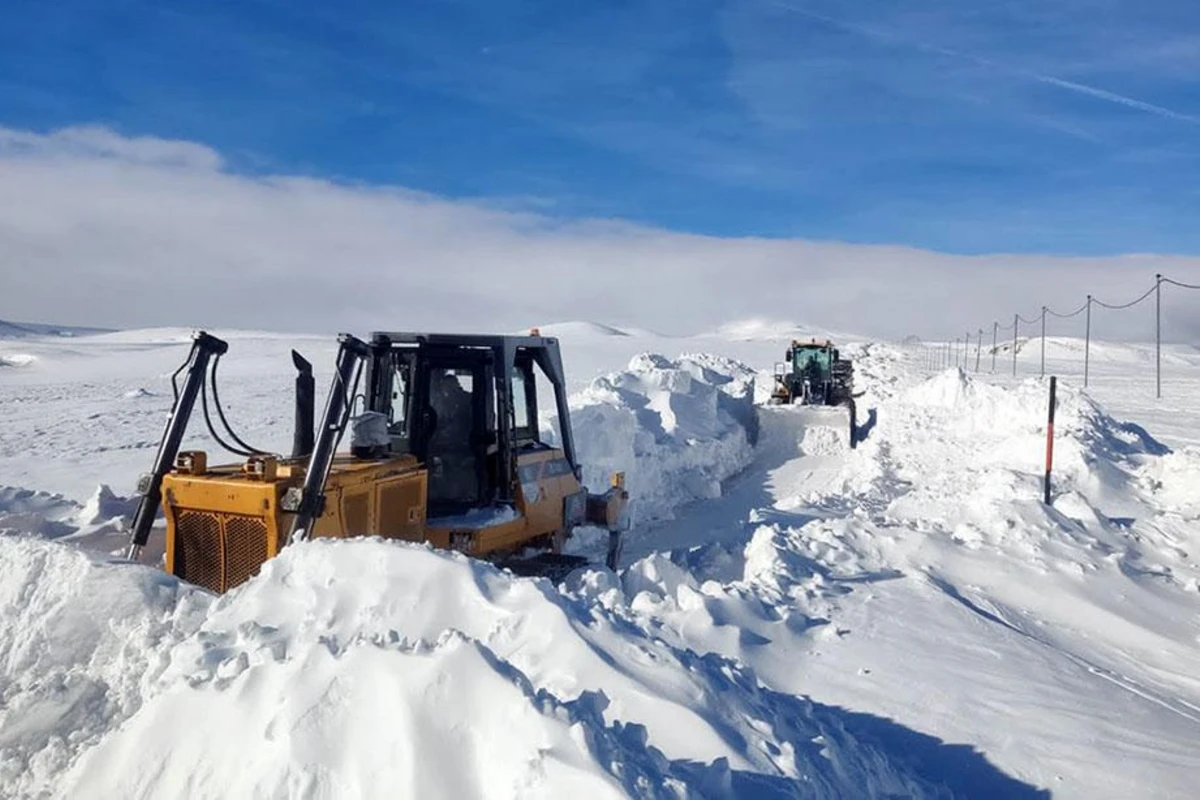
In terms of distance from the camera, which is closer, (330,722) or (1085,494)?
(330,722)

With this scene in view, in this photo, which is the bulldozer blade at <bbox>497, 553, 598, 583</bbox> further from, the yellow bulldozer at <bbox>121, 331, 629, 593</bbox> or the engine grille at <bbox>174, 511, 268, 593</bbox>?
the engine grille at <bbox>174, 511, 268, 593</bbox>

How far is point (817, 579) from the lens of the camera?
662 cm

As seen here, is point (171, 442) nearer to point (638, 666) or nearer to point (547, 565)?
point (547, 565)

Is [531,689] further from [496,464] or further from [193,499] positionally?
[496,464]

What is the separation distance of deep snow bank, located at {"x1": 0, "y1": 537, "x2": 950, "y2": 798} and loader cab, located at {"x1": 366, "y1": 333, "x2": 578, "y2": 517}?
85.4 inches

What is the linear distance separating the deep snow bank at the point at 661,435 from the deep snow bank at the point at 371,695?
8.39 meters

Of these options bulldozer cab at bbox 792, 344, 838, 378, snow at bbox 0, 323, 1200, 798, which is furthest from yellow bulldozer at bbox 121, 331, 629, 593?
bulldozer cab at bbox 792, 344, 838, 378

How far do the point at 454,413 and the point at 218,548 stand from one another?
188 centimetres

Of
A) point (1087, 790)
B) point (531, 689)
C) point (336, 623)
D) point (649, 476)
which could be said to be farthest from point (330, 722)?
point (649, 476)

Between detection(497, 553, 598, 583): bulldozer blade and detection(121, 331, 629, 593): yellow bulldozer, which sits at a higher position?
detection(121, 331, 629, 593): yellow bulldozer

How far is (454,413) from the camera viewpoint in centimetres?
687

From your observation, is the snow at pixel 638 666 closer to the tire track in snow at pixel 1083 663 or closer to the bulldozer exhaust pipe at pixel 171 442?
the tire track in snow at pixel 1083 663

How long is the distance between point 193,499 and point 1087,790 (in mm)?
4615

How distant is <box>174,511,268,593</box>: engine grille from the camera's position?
5.45m
